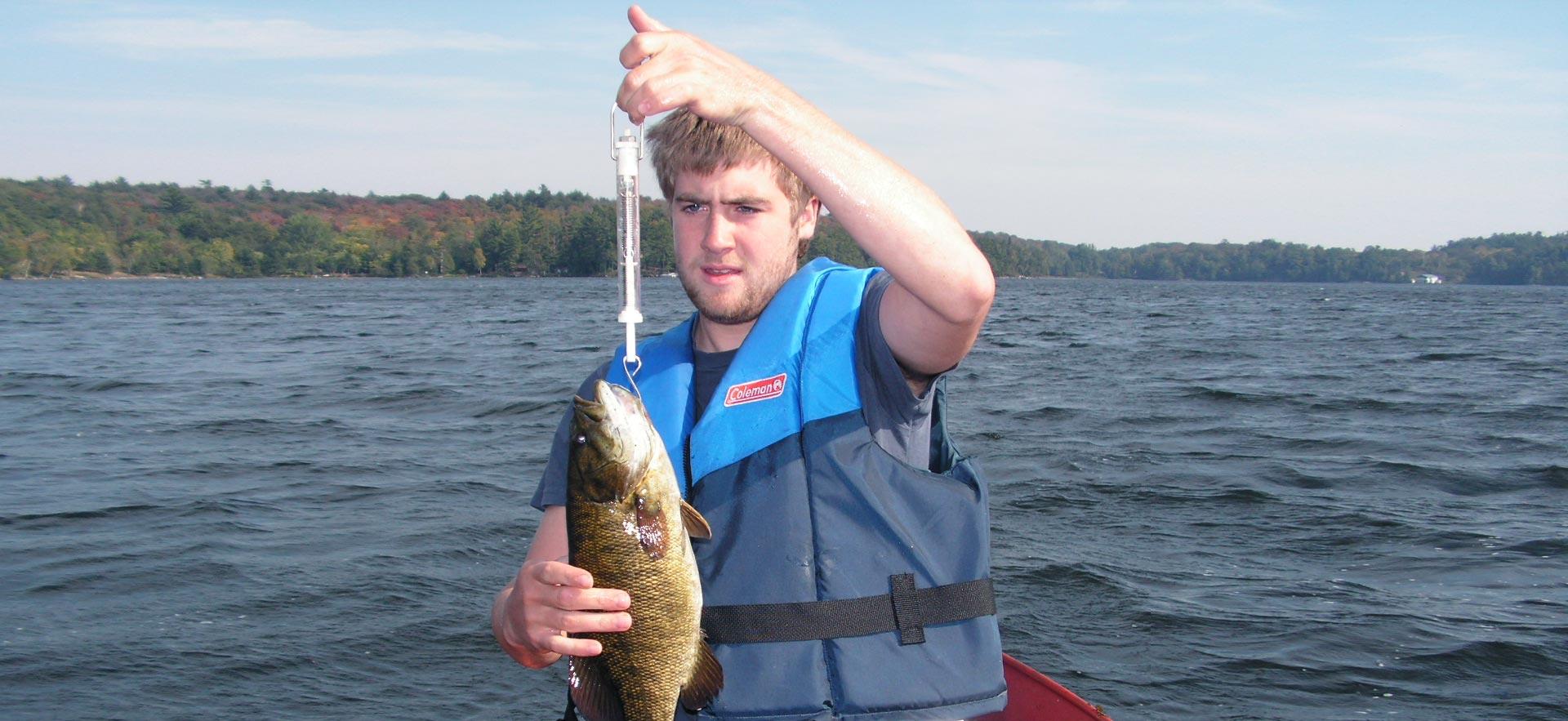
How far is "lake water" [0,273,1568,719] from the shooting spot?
24.8 ft

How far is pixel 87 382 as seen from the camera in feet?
75.3

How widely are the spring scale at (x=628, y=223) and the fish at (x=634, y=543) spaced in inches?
12.7

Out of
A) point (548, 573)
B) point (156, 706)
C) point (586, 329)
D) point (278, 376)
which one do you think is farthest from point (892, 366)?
point (586, 329)

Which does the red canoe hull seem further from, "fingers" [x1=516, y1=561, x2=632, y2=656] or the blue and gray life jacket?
"fingers" [x1=516, y1=561, x2=632, y2=656]

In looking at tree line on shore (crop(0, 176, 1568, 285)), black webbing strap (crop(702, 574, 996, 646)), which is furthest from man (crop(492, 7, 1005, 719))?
tree line on shore (crop(0, 176, 1568, 285))

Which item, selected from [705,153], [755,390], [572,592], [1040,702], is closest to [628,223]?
[705,153]

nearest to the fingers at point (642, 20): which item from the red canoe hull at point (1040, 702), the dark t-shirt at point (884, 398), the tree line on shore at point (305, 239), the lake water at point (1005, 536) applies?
the dark t-shirt at point (884, 398)

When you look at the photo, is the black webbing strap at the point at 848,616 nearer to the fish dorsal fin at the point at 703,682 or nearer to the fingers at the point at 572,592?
the fish dorsal fin at the point at 703,682

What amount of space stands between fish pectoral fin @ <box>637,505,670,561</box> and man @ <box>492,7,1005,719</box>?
28cm

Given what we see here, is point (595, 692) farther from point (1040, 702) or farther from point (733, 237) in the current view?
point (1040, 702)

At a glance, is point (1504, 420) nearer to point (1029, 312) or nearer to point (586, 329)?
point (586, 329)

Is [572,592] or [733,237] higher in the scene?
[733,237]

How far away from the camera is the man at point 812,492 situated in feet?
10.4

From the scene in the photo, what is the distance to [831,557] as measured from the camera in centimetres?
322
